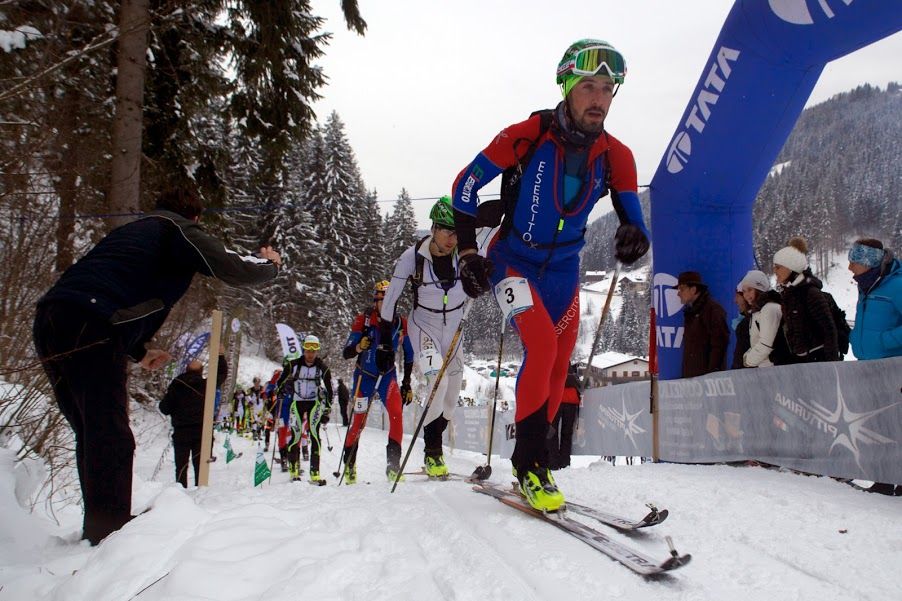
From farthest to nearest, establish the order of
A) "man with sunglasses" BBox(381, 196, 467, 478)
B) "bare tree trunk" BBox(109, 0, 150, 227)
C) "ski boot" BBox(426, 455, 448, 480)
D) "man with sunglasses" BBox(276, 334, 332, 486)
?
"man with sunglasses" BBox(276, 334, 332, 486) < "bare tree trunk" BBox(109, 0, 150, 227) < "man with sunglasses" BBox(381, 196, 467, 478) < "ski boot" BBox(426, 455, 448, 480)

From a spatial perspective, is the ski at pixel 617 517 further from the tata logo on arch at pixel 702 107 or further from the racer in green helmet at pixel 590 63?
the tata logo on arch at pixel 702 107

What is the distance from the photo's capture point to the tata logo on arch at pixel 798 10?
5.39 metres

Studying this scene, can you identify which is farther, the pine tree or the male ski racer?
the pine tree

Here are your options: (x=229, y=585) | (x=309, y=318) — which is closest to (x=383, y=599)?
(x=229, y=585)

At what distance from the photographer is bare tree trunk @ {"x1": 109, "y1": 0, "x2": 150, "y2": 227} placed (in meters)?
8.23

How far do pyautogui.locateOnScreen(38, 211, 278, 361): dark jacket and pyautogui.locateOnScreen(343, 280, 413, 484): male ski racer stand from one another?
2641 millimetres

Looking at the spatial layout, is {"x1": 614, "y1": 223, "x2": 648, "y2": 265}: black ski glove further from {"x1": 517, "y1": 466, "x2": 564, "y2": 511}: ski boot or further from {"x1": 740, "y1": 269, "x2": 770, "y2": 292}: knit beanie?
{"x1": 740, "y1": 269, "x2": 770, "y2": 292}: knit beanie

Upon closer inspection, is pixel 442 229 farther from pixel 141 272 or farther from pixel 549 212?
pixel 141 272

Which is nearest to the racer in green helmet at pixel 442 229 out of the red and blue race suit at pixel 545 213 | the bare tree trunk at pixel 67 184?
the red and blue race suit at pixel 545 213

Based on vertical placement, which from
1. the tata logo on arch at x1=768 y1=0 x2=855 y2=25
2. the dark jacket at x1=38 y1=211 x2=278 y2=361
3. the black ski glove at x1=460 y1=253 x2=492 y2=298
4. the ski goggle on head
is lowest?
the dark jacket at x1=38 y1=211 x2=278 y2=361

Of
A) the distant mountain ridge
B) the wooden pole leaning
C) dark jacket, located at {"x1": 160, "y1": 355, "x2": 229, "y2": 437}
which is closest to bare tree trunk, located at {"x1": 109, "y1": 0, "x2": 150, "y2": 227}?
dark jacket, located at {"x1": 160, "y1": 355, "x2": 229, "y2": 437}

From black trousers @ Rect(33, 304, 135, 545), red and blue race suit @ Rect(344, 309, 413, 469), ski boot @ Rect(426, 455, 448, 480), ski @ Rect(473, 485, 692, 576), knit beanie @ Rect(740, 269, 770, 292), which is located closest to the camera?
ski @ Rect(473, 485, 692, 576)

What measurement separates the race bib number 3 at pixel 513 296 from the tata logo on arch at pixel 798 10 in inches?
180

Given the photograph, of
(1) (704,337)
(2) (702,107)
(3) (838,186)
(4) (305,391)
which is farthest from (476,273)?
(3) (838,186)
